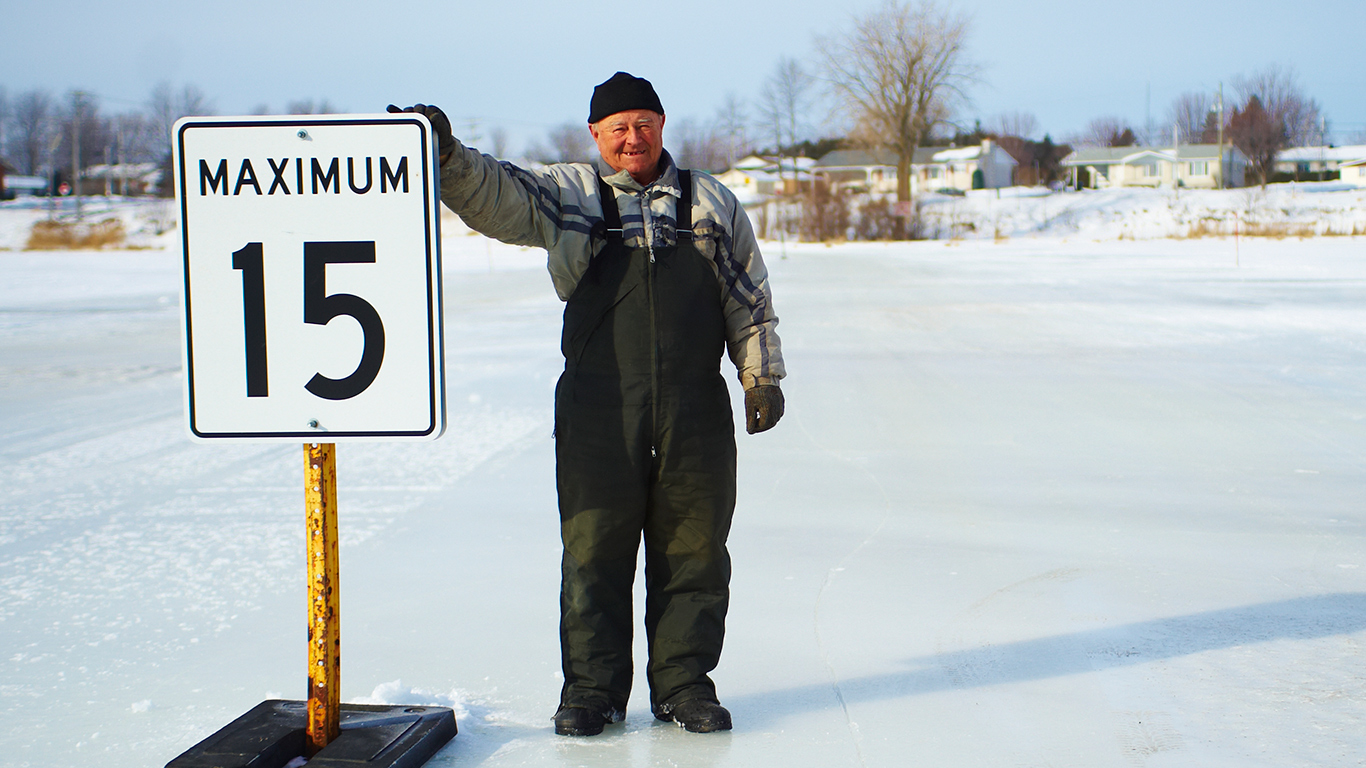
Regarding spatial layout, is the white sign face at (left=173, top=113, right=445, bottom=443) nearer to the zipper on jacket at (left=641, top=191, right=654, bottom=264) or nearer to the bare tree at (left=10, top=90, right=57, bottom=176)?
the zipper on jacket at (left=641, top=191, right=654, bottom=264)

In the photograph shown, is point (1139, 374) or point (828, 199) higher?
point (828, 199)

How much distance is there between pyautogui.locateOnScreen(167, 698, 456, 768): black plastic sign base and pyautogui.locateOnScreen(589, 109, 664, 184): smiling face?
136 centimetres

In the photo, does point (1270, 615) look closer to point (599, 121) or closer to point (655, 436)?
point (655, 436)

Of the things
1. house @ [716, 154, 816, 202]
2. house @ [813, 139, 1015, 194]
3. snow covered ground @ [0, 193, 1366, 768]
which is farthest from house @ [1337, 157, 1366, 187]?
snow covered ground @ [0, 193, 1366, 768]

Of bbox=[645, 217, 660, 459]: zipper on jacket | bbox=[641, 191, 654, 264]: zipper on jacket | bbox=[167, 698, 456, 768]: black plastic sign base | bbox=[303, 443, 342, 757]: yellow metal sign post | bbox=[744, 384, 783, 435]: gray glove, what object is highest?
bbox=[641, 191, 654, 264]: zipper on jacket

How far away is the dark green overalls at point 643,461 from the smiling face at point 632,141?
0.08m

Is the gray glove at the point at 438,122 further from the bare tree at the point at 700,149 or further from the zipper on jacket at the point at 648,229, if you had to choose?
the bare tree at the point at 700,149

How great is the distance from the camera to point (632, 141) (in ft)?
8.63

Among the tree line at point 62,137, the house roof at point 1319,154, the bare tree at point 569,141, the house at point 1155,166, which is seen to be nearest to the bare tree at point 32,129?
the tree line at point 62,137

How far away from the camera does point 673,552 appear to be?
2750mm

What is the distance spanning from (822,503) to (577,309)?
8.10 feet

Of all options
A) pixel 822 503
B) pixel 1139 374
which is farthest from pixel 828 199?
pixel 822 503

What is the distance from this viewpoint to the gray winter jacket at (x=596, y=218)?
2535mm

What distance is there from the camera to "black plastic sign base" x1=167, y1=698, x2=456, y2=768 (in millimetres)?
2346
